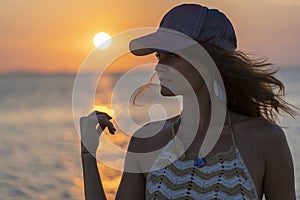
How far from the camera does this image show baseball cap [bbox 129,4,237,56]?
3.07 metres

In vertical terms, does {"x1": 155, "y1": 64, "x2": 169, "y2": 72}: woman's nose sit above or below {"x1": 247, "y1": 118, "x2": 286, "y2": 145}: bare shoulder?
above

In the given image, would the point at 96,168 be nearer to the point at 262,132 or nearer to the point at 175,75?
the point at 175,75

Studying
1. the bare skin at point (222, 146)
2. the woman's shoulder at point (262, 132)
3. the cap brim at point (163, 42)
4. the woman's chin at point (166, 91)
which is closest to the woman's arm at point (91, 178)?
the bare skin at point (222, 146)

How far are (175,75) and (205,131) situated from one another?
0.33 metres

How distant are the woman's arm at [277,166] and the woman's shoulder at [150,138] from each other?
0.45 m

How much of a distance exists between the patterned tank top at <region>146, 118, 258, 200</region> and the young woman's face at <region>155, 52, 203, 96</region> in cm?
29

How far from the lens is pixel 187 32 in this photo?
3092 mm

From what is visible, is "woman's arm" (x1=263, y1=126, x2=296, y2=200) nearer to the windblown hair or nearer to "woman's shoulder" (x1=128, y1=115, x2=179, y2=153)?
the windblown hair

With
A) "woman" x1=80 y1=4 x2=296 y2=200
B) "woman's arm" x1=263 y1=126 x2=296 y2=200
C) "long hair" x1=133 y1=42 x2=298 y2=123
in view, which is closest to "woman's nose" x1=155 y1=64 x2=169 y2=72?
"woman" x1=80 y1=4 x2=296 y2=200

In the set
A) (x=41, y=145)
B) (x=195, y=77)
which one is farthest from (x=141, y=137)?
(x=41, y=145)

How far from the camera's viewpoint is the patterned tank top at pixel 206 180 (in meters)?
2.99

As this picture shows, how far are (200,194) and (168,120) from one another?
0.45 metres

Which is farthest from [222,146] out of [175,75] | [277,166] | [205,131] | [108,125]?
[108,125]

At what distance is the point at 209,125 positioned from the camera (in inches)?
127
